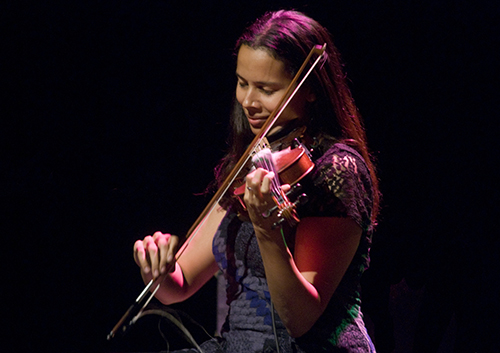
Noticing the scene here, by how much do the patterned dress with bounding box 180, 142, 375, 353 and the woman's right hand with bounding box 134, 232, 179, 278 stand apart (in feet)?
0.62

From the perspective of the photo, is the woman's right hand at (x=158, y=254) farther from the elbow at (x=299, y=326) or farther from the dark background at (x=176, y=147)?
the dark background at (x=176, y=147)

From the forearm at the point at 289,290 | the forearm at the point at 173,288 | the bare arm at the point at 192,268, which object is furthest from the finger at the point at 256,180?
the forearm at the point at 173,288

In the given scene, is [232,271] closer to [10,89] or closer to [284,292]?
[284,292]

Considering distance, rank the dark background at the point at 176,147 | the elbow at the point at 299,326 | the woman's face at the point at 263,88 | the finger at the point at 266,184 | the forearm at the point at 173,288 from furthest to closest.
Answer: the dark background at the point at 176,147 → the forearm at the point at 173,288 → the woman's face at the point at 263,88 → the elbow at the point at 299,326 → the finger at the point at 266,184

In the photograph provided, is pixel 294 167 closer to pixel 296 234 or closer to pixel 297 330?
pixel 296 234

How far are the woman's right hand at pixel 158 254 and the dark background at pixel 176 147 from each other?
0.84 m

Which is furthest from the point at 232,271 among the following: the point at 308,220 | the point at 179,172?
the point at 179,172

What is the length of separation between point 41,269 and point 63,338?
279 millimetres

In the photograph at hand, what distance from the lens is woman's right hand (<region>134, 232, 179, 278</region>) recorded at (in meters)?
1.02

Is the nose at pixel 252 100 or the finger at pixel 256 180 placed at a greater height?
the nose at pixel 252 100

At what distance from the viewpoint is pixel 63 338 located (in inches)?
70.9

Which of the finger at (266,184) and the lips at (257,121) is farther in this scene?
the lips at (257,121)

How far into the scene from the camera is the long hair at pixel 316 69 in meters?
1.13

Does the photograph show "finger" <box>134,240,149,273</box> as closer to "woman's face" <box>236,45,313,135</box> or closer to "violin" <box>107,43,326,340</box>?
"violin" <box>107,43,326,340</box>
